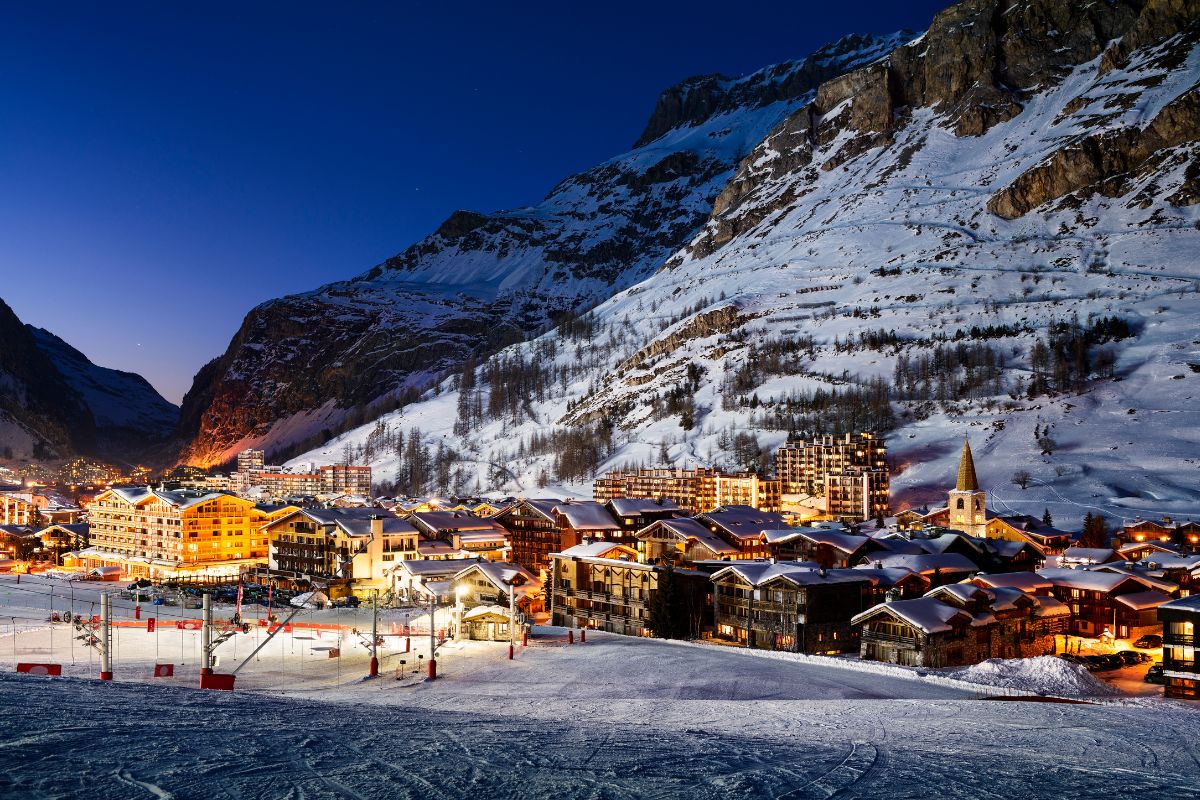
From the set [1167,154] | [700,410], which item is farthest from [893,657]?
[1167,154]

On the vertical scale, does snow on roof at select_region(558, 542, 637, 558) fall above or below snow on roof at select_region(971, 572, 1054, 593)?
above

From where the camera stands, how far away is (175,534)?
92.6 m

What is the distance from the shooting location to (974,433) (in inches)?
4875

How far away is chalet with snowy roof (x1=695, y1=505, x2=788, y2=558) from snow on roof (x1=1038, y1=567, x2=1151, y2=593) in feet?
74.0

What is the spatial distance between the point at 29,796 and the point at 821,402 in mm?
140346

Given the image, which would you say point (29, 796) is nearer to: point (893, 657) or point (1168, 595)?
point (893, 657)

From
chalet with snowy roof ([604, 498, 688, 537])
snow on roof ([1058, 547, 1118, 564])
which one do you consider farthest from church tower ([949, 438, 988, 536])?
chalet with snowy roof ([604, 498, 688, 537])

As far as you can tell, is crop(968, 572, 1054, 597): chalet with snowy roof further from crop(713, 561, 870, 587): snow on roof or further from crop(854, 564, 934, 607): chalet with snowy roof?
crop(713, 561, 870, 587): snow on roof

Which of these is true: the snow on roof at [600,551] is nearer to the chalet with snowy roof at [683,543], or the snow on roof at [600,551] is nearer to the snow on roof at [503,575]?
the snow on roof at [503,575]

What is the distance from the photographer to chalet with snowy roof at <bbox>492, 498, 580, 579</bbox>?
275 ft

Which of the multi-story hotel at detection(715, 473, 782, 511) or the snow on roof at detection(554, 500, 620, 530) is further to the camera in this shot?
the multi-story hotel at detection(715, 473, 782, 511)

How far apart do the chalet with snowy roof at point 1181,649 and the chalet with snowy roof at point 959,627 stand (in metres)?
8.73

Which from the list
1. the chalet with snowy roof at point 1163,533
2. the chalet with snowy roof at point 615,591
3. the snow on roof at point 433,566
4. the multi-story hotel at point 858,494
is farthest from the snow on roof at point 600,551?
the multi-story hotel at point 858,494

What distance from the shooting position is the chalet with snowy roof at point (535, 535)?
8369 centimetres
